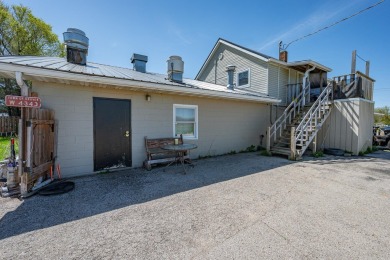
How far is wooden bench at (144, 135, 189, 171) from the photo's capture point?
5.82 meters

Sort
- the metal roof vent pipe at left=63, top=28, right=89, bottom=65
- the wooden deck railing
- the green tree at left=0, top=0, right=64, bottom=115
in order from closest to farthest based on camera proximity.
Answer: the metal roof vent pipe at left=63, top=28, right=89, bottom=65, the wooden deck railing, the green tree at left=0, top=0, right=64, bottom=115

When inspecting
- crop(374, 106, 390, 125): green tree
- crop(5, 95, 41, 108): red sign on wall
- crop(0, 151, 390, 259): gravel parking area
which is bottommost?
crop(0, 151, 390, 259): gravel parking area

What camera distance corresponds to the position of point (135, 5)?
7.44 m

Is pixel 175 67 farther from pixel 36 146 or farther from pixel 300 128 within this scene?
pixel 300 128

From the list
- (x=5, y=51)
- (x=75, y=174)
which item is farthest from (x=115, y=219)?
(x=5, y=51)

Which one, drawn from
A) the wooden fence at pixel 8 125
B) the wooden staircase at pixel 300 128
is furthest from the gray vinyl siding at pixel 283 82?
the wooden fence at pixel 8 125

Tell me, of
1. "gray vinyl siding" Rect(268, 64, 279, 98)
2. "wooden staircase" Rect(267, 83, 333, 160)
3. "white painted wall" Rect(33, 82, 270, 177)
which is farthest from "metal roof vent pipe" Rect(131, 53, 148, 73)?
"gray vinyl siding" Rect(268, 64, 279, 98)

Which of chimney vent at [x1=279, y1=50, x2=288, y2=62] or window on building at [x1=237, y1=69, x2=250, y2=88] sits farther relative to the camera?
chimney vent at [x1=279, y1=50, x2=288, y2=62]

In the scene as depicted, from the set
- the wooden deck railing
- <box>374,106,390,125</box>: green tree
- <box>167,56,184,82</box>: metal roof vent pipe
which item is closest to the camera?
<box>167,56,184,82</box>: metal roof vent pipe

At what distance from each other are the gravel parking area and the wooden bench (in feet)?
3.09

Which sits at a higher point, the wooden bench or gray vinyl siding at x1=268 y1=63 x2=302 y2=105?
gray vinyl siding at x1=268 y1=63 x2=302 y2=105

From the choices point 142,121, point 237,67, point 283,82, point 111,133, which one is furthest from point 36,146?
point 283,82

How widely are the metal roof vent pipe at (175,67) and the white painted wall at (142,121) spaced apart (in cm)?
114

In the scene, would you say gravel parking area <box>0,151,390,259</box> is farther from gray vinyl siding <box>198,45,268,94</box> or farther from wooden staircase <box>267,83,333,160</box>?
gray vinyl siding <box>198,45,268,94</box>
